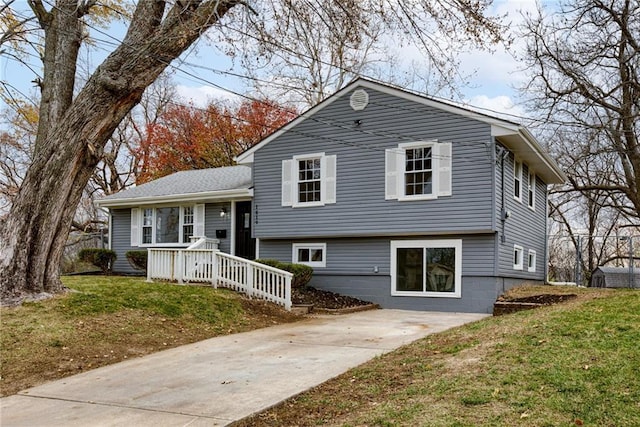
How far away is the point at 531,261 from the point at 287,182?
320 inches

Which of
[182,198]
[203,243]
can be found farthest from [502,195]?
[182,198]

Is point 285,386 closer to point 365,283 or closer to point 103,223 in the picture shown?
point 365,283

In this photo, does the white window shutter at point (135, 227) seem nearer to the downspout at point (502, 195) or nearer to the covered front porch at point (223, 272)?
the covered front porch at point (223, 272)

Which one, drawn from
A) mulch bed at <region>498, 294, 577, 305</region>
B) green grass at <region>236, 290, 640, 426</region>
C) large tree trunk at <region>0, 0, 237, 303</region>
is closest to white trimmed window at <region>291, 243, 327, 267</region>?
mulch bed at <region>498, 294, 577, 305</region>

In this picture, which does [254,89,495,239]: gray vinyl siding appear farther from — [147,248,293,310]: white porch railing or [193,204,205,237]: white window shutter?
[147,248,293,310]: white porch railing

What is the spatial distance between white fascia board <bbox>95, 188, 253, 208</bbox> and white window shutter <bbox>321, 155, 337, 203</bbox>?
8.26 feet

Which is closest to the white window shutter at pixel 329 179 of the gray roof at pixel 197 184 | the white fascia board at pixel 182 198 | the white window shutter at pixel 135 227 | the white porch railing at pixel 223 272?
the white fascia board at pixel 182 198

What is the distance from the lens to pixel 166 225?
19.3 meters

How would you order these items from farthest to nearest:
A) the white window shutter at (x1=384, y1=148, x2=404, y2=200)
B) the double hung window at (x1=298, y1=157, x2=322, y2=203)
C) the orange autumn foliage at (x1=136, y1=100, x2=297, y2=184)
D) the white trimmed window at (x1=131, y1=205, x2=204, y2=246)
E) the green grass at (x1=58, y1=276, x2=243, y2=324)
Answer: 1. the orange autumn foliage at (x1=136, y1=100, x2=297, y2=184)
2. the white trimmed window at (x1=131, y1=205, x2=204, y2=246)
3. the double hung window at (x1=298, y1=157, x2=322, y2=203)
4. the white window shutter at (x1=384, y1=148, x2=404, y2=200)
5. the green grass at (x1=58, y1=276, x2=243, y2=324)

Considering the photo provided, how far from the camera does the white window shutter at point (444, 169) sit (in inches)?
536

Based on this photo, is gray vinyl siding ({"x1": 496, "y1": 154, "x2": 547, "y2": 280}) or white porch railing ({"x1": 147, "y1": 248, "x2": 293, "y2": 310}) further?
gray vinyl siding ({"x1": 496, "y1": 154, "x2": 547, "y2": 280})

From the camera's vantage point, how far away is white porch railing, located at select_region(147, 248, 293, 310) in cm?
1265

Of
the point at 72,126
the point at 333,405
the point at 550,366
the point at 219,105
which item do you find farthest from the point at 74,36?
the point at 219,105

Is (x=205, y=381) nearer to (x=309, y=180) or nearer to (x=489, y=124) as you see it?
(x=489, y=124)
